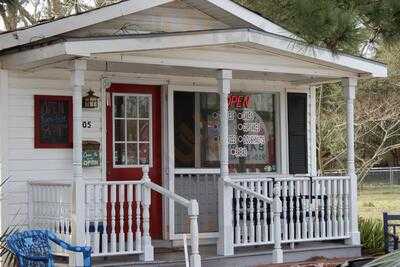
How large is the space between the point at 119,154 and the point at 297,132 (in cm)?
303

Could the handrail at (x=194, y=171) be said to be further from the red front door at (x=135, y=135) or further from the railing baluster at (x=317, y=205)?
the railing baluster at (x=317, y=205)

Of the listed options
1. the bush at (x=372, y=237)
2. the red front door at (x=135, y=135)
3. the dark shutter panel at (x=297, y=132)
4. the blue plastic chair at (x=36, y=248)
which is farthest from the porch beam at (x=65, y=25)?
the bush at (x=372, y=237)

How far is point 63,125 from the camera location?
1022 centimetres

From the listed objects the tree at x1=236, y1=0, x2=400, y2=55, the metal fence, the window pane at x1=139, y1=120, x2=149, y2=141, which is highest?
the tree at x1=236, y1=0, x2=400, y2=55

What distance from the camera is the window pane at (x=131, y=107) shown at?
10898mm

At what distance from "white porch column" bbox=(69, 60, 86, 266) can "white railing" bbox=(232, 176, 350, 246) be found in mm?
2209

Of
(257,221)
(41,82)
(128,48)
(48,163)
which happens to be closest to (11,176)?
(48,163)

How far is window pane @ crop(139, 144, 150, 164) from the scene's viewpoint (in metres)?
11.0

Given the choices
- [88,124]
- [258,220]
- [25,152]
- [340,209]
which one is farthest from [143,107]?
[340,209]

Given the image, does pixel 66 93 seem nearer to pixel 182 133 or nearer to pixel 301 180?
pixel 182 133

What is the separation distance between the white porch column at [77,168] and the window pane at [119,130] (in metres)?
1.73

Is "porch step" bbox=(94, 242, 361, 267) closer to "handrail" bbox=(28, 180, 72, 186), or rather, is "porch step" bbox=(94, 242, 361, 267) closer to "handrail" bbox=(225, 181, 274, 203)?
"handrail" bbox=(225, 181, 274, 203)

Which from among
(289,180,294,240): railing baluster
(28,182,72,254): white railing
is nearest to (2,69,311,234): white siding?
(28,182,72,254): white railing

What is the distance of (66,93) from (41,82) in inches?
14.2
